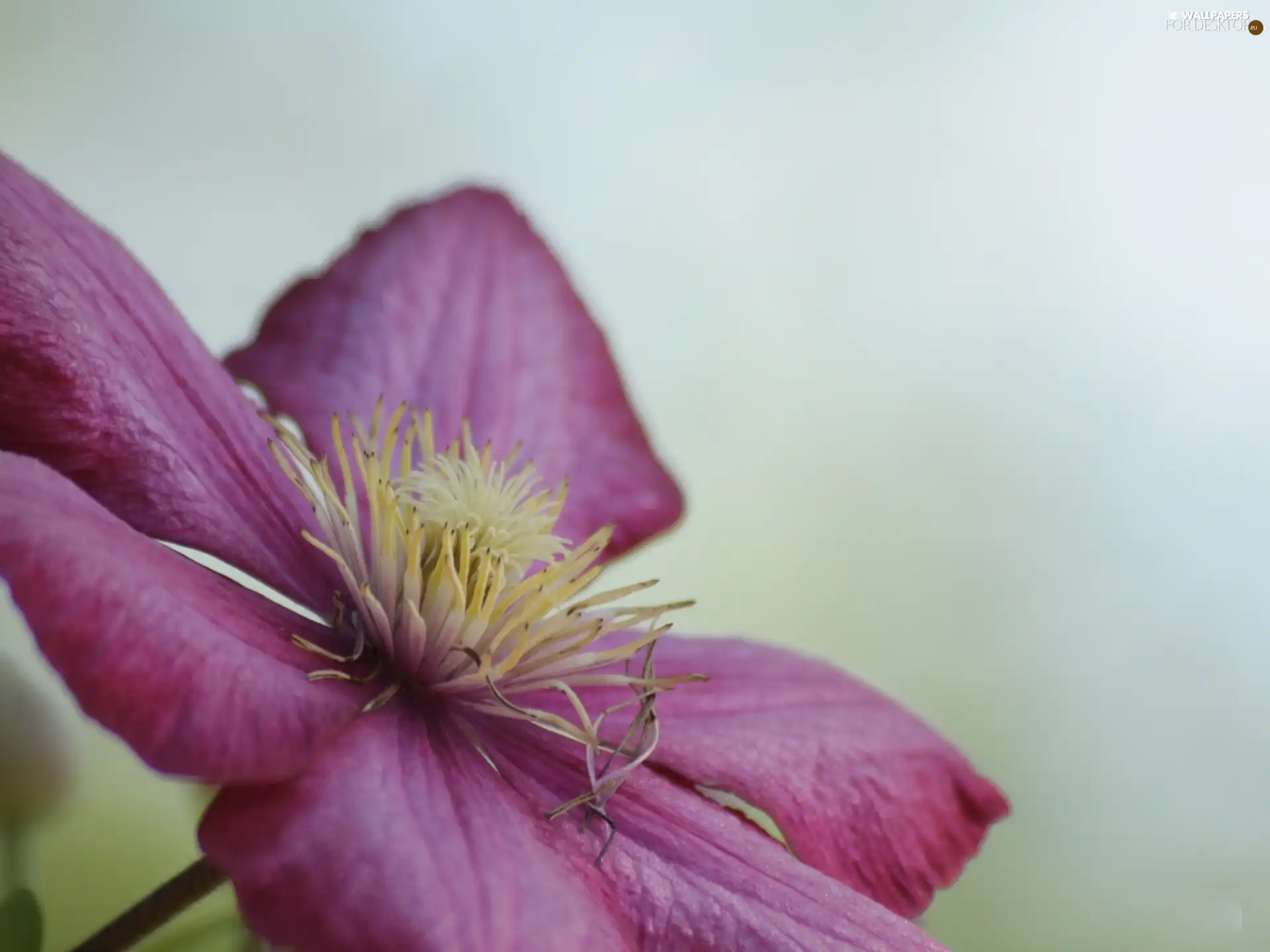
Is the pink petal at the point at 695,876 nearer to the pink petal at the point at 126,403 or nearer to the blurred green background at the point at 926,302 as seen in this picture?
the pink petal at the point at 126,403

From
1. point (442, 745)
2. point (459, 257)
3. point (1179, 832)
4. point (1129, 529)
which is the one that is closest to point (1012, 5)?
point (1129, 529)

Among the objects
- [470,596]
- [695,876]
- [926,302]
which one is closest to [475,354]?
[470,596]

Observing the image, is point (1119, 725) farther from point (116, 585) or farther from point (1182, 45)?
point (116, 585)

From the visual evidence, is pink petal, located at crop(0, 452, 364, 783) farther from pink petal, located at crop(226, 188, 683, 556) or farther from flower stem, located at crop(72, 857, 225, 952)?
pink petal, located at crop(226, 188, 683, 556)

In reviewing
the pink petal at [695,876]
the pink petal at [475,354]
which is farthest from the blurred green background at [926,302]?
the pink petal at [695,876]

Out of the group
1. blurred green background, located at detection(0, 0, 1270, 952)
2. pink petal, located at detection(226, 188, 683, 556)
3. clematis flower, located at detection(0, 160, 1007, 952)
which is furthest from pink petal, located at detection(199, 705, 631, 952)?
blurred green background, located at detection(0, 0, 1270, 952)

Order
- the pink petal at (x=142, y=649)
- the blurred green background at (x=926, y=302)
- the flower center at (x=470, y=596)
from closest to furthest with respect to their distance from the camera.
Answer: the pink petal at (x=142, y=649), the flower center at (x=470, y=596), the blurred green background at (x=926, y=302)
